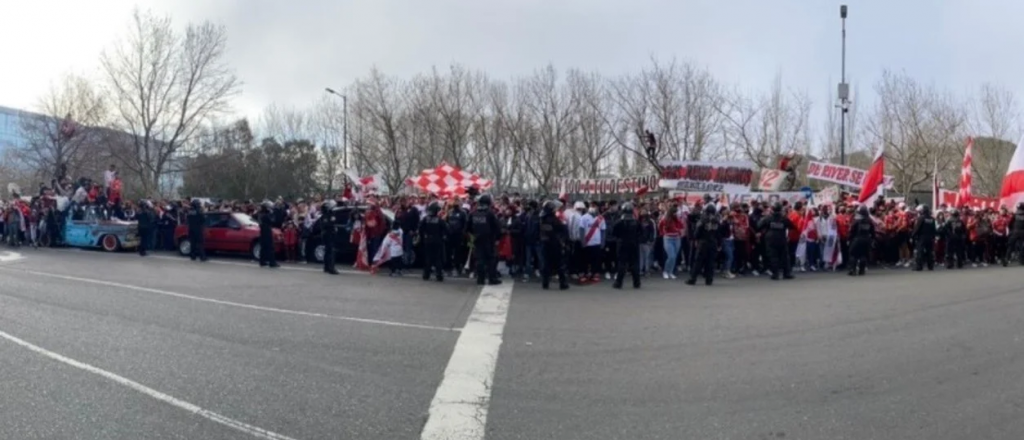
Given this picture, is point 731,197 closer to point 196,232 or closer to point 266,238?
point 266,238

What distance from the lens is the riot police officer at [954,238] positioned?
833 inches

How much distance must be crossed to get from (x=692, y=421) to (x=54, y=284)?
1336 cm

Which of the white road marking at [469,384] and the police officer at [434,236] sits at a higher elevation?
the police officer at [434,236]

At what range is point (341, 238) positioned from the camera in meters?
20.7

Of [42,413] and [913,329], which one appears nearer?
[42,413]

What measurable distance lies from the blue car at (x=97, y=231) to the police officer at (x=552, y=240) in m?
15.2

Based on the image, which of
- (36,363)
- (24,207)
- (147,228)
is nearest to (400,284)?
(36,363)

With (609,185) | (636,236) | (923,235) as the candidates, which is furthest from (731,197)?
(636,236)

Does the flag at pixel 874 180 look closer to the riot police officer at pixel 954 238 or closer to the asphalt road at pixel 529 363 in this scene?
the riot police officer at pixel 954 238

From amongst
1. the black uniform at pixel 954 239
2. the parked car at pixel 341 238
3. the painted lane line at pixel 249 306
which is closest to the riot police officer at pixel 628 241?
the painted lane line at pixel 249 306

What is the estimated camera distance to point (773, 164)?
44219mm

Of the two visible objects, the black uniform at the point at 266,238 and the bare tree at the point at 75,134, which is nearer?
the black uniform at the point at 266,238

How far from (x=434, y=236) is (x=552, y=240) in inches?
99.6

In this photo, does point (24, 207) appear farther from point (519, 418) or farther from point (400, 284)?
point (519, 418)
